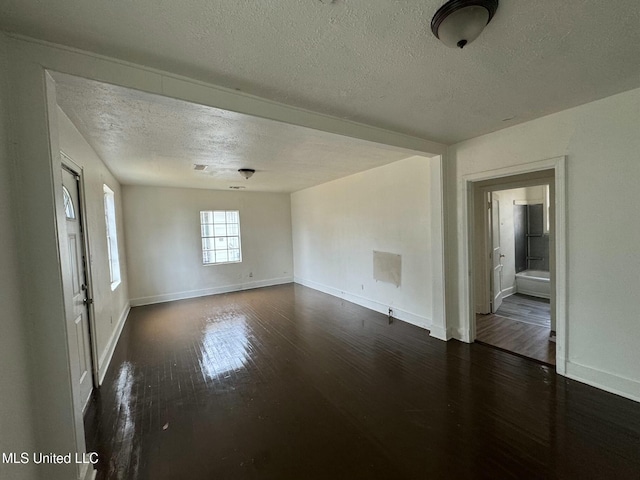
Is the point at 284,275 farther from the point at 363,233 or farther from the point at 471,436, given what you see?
the point at 471,436

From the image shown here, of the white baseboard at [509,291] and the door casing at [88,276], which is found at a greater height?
the door casing at [88,276]

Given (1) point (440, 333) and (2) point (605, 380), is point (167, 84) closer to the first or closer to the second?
(1) point (440, 333)

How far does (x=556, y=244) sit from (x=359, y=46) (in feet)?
8.79

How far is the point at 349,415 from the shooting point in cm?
217

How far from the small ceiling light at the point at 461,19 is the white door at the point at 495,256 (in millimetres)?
4031

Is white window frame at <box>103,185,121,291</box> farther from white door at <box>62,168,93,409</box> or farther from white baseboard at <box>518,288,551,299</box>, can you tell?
white baseboard at <box>518,288,551,299</box>

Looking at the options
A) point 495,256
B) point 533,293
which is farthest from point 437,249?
point 533,293

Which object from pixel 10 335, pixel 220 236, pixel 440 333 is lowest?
pixel 440 333

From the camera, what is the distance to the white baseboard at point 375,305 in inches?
159

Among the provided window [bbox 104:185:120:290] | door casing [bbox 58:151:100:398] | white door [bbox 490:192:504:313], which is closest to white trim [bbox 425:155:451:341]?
white door [bbox 490:192:504:313]

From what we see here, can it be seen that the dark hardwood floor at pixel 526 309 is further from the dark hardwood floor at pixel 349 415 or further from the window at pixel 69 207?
the window at pixel 69 207

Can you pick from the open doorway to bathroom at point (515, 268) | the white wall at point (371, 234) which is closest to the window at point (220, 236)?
the white wall at point (371, 234)

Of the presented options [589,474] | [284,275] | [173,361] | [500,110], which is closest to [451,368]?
[589,474]

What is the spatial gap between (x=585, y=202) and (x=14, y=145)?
4.22 meters
